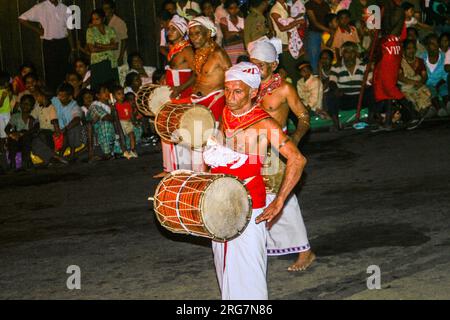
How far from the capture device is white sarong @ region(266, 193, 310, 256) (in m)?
7.54

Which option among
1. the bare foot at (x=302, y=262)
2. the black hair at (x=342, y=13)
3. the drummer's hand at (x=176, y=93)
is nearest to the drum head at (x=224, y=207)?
the bare foot at (x=302, y=262)

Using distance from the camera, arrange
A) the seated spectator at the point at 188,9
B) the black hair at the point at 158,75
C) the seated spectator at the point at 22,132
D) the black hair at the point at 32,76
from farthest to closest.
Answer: the seated spectator at the point at 188,9 → the black hair at the point at 158,75 → the black hair at the point at 32,76 → the seated spectator at the point at 22,132

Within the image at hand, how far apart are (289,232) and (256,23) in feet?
26.4

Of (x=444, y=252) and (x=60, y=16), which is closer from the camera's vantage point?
(x=444, y=252)

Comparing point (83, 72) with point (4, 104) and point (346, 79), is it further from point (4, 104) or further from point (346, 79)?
point (346, 79)

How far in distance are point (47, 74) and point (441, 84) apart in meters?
6.80

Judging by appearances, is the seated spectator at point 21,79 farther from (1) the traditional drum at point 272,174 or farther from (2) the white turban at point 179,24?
(1) the traditional drum at point 272,174

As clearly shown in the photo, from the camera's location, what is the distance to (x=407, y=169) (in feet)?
37.4

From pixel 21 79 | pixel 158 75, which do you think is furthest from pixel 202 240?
pixel 21 79

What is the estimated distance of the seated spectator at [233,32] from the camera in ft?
50.3

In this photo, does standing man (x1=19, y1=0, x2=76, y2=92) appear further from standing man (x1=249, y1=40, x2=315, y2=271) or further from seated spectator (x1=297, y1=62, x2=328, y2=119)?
standing man (x1=249, y1=40, x2=315, y2=271)

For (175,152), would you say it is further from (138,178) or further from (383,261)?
(383,261)

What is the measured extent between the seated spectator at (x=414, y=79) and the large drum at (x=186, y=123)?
272 inches
